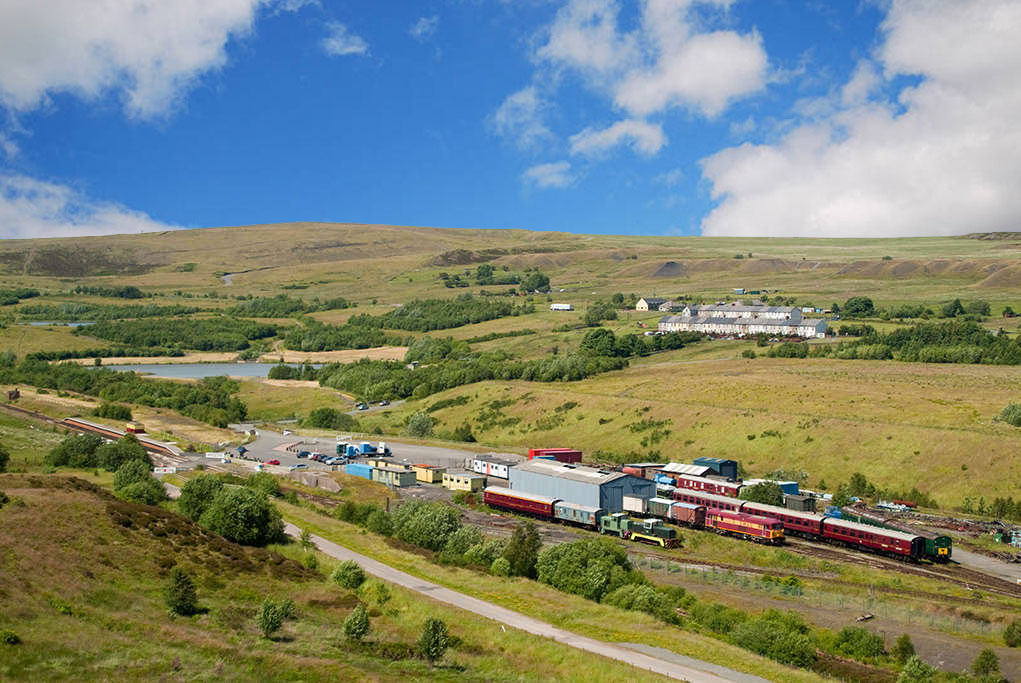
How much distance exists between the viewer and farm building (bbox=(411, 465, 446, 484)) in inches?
3541

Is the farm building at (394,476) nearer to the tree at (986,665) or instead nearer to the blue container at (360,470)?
the blue container at (360,470)

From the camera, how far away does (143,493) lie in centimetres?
6500

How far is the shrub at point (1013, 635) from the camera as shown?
4625cm

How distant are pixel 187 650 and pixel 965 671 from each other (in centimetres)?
3702

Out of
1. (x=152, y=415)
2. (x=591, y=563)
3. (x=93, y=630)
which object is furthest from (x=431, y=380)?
(x=93, y=630)

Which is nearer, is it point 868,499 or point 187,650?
point 187,650

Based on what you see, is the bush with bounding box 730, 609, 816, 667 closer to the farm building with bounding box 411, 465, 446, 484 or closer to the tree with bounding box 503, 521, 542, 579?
the tree with bounding box 503, 521, 542, 579

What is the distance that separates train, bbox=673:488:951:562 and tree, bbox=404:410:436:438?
5419 cm

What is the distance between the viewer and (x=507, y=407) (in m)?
127

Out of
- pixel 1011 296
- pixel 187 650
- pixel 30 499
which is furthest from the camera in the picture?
pixel 1011 296

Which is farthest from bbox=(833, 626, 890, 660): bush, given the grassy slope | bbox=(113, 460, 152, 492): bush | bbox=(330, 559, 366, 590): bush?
bbox=(113, 460, 152, 492): bush

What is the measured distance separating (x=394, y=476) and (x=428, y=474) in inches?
147

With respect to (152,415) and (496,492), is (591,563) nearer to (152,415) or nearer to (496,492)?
(496,492)

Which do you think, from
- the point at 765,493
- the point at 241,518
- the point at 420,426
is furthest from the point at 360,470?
the point at 765,493
